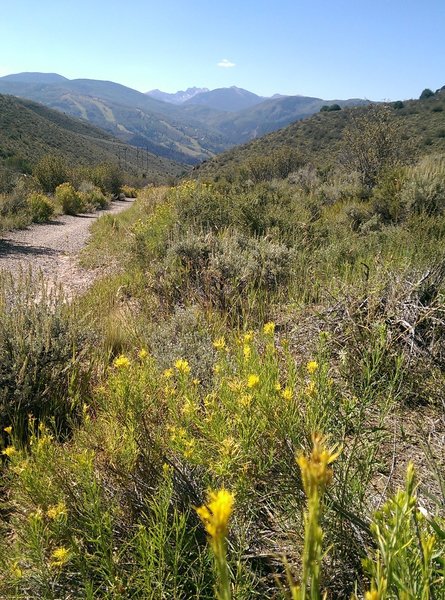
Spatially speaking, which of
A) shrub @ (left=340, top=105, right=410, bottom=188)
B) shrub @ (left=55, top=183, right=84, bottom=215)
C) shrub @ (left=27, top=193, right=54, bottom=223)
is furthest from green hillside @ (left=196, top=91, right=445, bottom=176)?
shrub @ (left=27, top=193, right=54, bottom=223)

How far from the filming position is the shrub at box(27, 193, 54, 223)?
1442 cm

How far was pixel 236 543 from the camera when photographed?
1.65 metres

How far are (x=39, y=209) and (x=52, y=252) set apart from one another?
5.54m

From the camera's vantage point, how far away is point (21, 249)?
9.98 m

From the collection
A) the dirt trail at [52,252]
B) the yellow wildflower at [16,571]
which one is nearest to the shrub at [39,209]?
the dirt trail at [52,252]

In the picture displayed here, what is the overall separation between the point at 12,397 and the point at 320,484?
2560mm

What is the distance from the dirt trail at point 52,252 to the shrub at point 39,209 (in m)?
0.37

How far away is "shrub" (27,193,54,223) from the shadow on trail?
3723 millimetres

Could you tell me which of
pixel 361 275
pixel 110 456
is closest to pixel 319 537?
pixel 110 456

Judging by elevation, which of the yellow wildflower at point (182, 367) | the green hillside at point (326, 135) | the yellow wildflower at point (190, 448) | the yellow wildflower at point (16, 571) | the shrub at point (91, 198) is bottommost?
the shrub at point (91, 198)

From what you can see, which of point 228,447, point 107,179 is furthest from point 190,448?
point 107,179

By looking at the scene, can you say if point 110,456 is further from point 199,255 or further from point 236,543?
point 199,255

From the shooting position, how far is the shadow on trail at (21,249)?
957 centimetres

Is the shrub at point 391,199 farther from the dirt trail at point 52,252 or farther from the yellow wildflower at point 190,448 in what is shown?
the yellow wildflower at point 190,448
